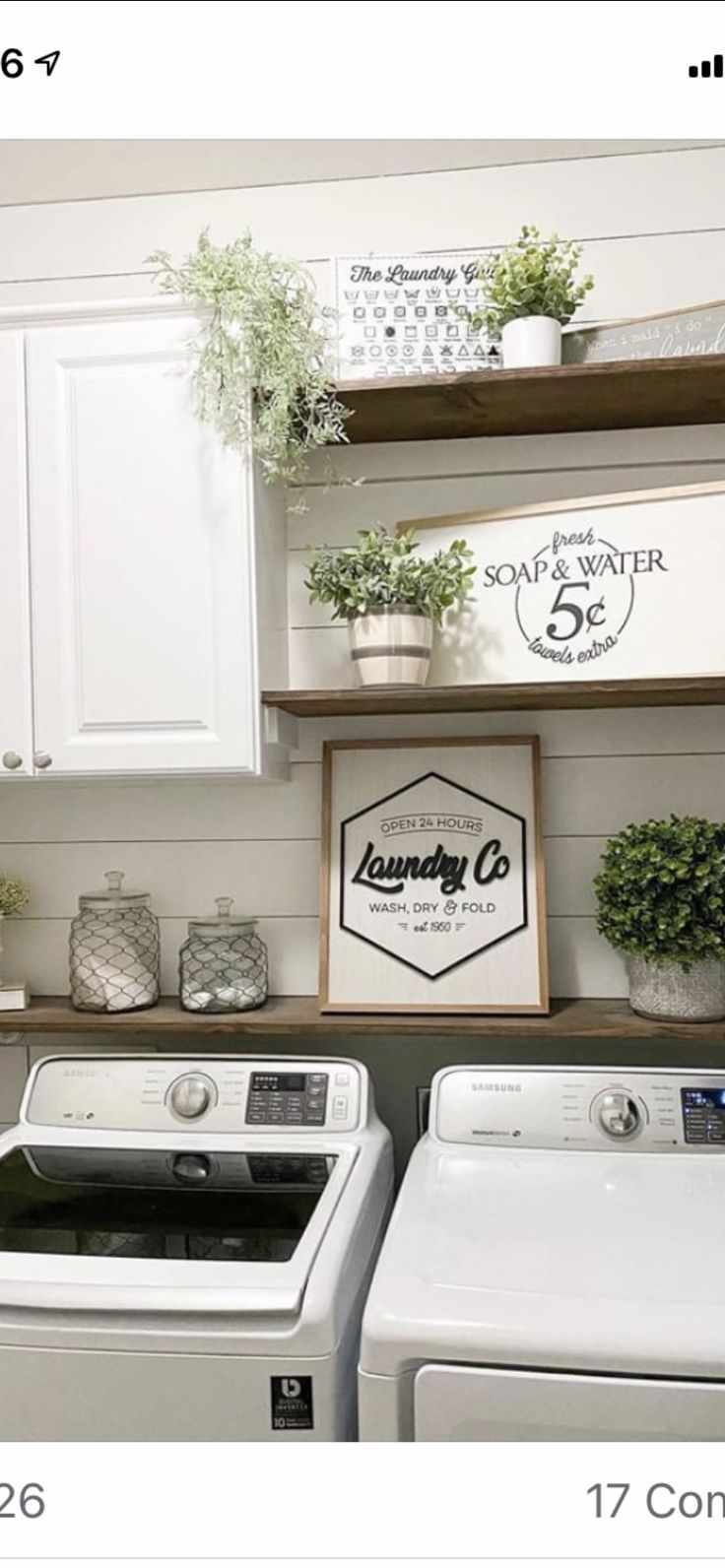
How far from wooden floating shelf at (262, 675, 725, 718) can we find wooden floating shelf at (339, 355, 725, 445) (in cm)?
44

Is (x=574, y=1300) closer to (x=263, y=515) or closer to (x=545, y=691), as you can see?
(x=545, y=691)

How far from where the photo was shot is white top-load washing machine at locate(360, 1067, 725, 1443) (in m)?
1.22

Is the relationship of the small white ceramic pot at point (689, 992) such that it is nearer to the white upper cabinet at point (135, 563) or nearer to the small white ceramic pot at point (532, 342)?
the white upper cabinet at point (135, 563)

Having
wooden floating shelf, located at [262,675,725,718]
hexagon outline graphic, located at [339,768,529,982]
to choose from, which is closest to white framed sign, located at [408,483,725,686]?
wooden floating shelf, located at [262,675,725,718]

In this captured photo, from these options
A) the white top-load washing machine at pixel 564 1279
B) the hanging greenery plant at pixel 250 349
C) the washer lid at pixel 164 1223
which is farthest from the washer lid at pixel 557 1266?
the hanging greenery plant at pixel 250 349

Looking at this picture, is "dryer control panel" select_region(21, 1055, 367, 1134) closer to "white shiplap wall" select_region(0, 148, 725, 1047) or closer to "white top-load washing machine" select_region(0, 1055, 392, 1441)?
"white top-load washing machine" select_region(0, 1055, 392, 1441)

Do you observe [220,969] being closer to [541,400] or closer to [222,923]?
[222,923]

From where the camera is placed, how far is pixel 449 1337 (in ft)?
4.07

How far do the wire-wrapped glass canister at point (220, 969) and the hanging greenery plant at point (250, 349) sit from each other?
28.9 inches

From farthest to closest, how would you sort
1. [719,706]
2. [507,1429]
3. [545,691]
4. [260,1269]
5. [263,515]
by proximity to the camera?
[719,706] < [263,515] < [545,691] < [260,1269] < [507,1429]

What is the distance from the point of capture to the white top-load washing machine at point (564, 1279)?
122 cm

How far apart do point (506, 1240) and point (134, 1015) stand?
30.4 inches
